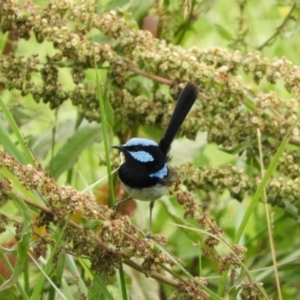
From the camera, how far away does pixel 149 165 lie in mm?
3172

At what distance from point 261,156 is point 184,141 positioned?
934 mm

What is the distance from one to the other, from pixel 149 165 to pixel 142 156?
5 centimetres

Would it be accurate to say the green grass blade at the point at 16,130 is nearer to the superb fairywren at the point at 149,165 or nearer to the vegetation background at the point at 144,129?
the vegetation background at the point at 144,129

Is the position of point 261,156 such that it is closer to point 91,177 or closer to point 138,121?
point 138,121

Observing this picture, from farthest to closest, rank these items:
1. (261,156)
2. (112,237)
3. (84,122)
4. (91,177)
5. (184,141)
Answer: (91,177) → (184,141) → (84,122) → (261,156) → (112,237)

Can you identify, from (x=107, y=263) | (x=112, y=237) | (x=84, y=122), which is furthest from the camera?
(x=84, y=122)

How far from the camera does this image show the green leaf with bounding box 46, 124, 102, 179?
134 inches

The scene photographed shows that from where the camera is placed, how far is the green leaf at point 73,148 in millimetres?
3416

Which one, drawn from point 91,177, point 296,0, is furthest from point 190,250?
point 296,0

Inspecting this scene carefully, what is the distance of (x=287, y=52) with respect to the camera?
5.45m

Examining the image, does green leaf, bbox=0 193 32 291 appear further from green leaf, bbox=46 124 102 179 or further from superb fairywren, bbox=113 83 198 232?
green leaf, bbox=46 124 102 179

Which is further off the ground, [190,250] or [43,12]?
[43,12]

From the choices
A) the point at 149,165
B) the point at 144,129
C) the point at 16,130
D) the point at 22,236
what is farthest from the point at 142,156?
the point at 22,236

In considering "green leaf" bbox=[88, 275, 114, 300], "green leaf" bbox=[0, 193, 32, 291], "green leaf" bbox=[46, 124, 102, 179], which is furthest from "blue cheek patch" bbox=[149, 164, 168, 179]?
"green leaf" bbox=[0, 193, 32, 291]
